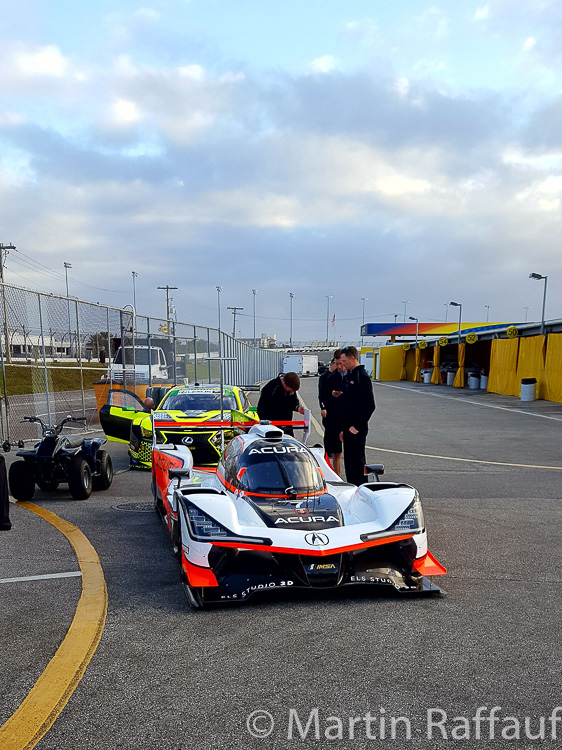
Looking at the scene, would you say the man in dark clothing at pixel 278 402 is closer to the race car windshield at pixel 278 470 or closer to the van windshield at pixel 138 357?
the race car windshield at pixel 278 470

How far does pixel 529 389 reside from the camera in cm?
2672

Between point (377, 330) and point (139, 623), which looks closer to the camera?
point (139, 623)

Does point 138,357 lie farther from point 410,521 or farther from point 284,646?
point 284,646

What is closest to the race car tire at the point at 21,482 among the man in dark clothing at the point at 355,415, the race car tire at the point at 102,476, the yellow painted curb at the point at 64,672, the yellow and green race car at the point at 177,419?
the race car tire at the point at 102,476

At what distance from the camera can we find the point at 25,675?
3.40 m

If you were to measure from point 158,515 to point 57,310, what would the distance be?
24.4ft

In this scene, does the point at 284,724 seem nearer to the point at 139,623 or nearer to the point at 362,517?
the point at 139,623

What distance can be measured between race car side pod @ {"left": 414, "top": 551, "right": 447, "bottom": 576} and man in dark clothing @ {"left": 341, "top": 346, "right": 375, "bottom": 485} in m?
3.25

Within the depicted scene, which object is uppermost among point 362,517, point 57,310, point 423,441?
point 57,310

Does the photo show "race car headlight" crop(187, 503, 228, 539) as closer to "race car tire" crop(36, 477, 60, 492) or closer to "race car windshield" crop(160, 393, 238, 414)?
"race car tire" crop(36, 477, 60, 492)

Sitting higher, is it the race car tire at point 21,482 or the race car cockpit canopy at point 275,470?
the race car cockpit canopy at point 275,470

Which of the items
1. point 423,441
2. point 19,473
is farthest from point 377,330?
point 19,473

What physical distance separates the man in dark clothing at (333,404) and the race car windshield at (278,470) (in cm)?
240

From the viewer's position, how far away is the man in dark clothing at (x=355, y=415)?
821 centimetres
